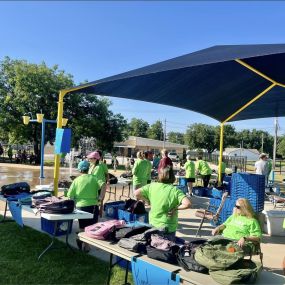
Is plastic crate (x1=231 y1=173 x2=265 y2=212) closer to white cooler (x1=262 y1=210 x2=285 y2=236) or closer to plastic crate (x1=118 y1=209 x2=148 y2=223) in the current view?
white cooler (x1=262 y1=210 x2=285 y2=236)

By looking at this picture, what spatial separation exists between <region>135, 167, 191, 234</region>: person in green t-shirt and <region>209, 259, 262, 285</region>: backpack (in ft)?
4.20

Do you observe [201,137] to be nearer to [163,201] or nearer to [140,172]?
[140,172]

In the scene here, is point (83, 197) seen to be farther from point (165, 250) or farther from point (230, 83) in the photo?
point (230, 83)

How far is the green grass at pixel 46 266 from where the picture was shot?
495cm

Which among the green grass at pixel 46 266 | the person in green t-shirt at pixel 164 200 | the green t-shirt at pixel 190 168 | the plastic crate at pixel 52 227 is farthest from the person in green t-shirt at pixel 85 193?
the green t-shirt at pixel 190 168

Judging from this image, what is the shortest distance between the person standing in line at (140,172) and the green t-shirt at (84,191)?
2.90 metres

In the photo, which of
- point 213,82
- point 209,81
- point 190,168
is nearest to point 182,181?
point 190,168

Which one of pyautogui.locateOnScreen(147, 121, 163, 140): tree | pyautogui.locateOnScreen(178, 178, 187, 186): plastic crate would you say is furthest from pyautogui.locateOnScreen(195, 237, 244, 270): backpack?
pyautogui.locateOnScreen(147, 121, 163, 140): tree

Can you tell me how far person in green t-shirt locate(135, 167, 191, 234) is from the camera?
4.48 m

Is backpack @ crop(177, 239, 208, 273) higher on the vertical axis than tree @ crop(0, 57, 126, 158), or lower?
lower

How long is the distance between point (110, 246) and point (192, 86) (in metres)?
5.95

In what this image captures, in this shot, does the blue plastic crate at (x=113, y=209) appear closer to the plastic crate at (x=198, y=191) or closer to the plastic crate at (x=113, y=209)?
the plastic crate at (x=113, y=209)

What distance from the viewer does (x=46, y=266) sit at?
5.36 metres

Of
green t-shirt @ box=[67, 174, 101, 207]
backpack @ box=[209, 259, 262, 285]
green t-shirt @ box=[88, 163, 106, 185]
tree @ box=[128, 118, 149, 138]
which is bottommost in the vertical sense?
backpack @ box=[209, 259, 262, 285]
